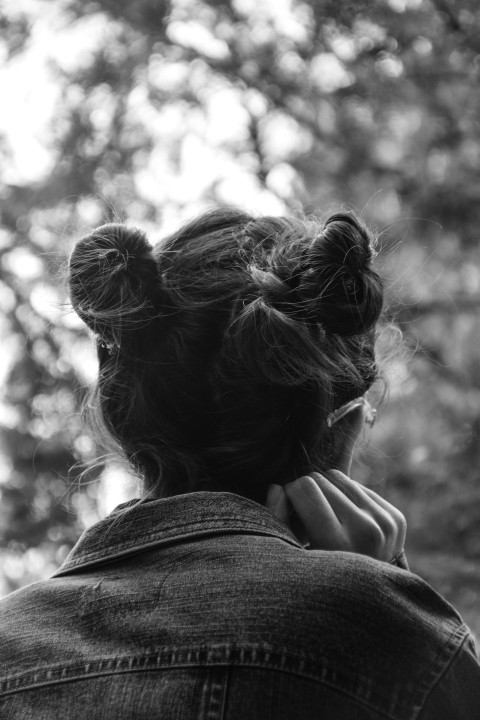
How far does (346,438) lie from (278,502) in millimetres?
157

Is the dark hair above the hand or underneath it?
above

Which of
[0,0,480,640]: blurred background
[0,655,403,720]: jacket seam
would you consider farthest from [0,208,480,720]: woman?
[0,0,480,640]: blurred background

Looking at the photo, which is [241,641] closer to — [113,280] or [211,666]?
[211,666]

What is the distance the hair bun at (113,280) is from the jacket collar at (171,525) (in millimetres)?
212

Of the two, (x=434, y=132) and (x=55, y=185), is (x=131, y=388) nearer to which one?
(x=434, y=132)

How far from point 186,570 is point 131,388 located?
10.3 inches

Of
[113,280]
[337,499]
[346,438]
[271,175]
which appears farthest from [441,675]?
[271,175]

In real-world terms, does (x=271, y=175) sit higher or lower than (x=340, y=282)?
lower

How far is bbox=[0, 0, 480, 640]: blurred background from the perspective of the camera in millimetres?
2820

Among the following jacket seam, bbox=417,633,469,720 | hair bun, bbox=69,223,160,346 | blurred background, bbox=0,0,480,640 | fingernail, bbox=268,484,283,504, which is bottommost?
blurred background, bbox=0,0,480,640

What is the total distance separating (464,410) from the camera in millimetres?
2881

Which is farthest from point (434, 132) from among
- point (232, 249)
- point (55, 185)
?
point (232, 249)

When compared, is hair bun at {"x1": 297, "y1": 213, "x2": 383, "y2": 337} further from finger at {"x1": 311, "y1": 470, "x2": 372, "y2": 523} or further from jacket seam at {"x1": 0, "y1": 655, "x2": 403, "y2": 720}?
jacket seam at {"x1": 0, "y1": 655, "x2": 403, "y2": 720}

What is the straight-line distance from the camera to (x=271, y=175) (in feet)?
12.3
